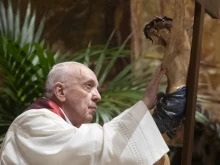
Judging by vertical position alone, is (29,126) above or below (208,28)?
above

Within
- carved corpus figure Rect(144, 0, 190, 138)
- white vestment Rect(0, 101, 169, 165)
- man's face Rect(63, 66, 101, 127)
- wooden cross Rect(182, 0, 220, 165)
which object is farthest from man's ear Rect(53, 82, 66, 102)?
wooden cross Rect(182, 0, 220, 165)

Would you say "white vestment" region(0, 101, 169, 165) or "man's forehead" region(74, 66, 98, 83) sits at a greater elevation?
"man's forehead" region(74, 66, 98, 83)

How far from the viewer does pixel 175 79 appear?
3.26 m

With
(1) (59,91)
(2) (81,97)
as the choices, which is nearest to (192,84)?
(2) (81,97)

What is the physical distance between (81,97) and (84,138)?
268mm

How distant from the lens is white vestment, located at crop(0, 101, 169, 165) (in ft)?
10.1

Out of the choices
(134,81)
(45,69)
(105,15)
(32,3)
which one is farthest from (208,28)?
(45,69)

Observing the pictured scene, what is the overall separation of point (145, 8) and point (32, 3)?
3.99ft

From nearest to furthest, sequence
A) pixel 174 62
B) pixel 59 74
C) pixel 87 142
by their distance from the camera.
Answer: pixel 87 142 < pixel 174 62 < pixel 59 74

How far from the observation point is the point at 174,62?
3279 millimetres

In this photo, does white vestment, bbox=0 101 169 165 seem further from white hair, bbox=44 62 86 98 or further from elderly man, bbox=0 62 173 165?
white hair, bbox=44 62 86 98

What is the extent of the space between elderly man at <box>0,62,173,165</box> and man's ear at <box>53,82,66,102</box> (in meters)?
0.06

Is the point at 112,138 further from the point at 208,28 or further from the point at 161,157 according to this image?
the point at 208,28

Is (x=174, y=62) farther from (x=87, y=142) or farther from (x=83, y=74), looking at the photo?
(x=87, y=142)
